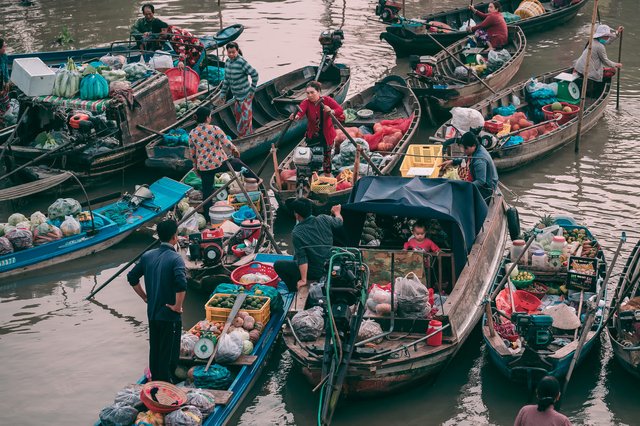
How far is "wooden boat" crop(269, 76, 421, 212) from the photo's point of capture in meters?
13.3

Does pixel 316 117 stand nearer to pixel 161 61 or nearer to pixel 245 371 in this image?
pixel 161 61

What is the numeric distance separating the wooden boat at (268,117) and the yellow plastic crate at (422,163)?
275 cm

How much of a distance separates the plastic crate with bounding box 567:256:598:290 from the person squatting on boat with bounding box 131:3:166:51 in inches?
410

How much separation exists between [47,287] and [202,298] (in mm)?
2311

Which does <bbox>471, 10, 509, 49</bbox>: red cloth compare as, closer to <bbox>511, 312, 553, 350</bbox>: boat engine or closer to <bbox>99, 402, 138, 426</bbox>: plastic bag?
<bbox>511, 312, 553, 350</bbox>: boat engine

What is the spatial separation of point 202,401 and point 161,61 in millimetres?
9915

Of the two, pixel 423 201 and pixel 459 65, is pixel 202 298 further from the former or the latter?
pixel 459 65

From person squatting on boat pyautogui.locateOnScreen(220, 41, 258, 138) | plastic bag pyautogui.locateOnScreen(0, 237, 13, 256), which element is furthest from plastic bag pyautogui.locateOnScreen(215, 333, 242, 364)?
person squatting on boat pyautogui.locateOnScreen(220, 41, 258, 138)

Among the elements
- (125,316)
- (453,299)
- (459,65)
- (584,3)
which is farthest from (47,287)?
(584,3)

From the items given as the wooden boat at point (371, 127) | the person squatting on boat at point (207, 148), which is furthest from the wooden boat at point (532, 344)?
the person squatting on boat at point (207, 148)

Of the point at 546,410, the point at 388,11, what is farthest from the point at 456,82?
the point at 546,410

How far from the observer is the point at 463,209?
10586mm

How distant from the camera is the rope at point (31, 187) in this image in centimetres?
1316

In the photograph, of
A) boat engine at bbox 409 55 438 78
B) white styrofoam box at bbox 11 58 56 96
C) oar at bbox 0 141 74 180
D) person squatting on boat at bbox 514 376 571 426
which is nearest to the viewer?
person squatting on boat at bbox 514 376 571 426
